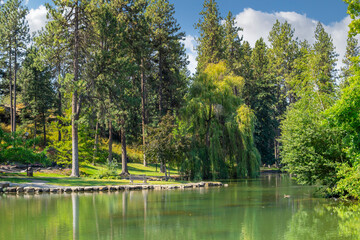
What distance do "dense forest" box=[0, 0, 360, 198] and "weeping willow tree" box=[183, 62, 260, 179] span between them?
0.10 m

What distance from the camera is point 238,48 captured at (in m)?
58.4

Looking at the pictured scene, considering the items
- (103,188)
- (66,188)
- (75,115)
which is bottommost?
(103,188)

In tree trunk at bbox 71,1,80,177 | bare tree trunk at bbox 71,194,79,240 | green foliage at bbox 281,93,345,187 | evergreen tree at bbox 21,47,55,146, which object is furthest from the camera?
evergreen tree at bbox 21,47,55,146

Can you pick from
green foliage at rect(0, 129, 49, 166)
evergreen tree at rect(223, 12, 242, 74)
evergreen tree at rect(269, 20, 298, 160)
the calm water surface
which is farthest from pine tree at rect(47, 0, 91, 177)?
evergreen tree at rect(269, 20, 298, 160)

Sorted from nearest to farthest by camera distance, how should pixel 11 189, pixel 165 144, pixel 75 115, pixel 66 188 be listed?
pixel 11 189, pixel 66 188, pixel 165 144, pixel 75 115

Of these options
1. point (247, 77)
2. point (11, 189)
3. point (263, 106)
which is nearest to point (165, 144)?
point (11, 189)

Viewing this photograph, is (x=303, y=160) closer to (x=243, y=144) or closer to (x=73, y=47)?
(x=243, y=144)

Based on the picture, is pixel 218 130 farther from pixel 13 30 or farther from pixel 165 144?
pixel 13 30

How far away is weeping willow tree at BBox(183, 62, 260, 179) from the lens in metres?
35.7

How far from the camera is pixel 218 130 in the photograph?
3669 centimetres

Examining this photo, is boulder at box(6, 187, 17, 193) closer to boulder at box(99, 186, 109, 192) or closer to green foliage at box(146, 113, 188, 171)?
boulder at box(99, 186, 109, 192)

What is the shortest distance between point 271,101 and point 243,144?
25.0m

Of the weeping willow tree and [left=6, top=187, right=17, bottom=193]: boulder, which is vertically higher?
the weeping willow tree

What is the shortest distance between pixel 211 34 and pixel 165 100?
1094 cm
